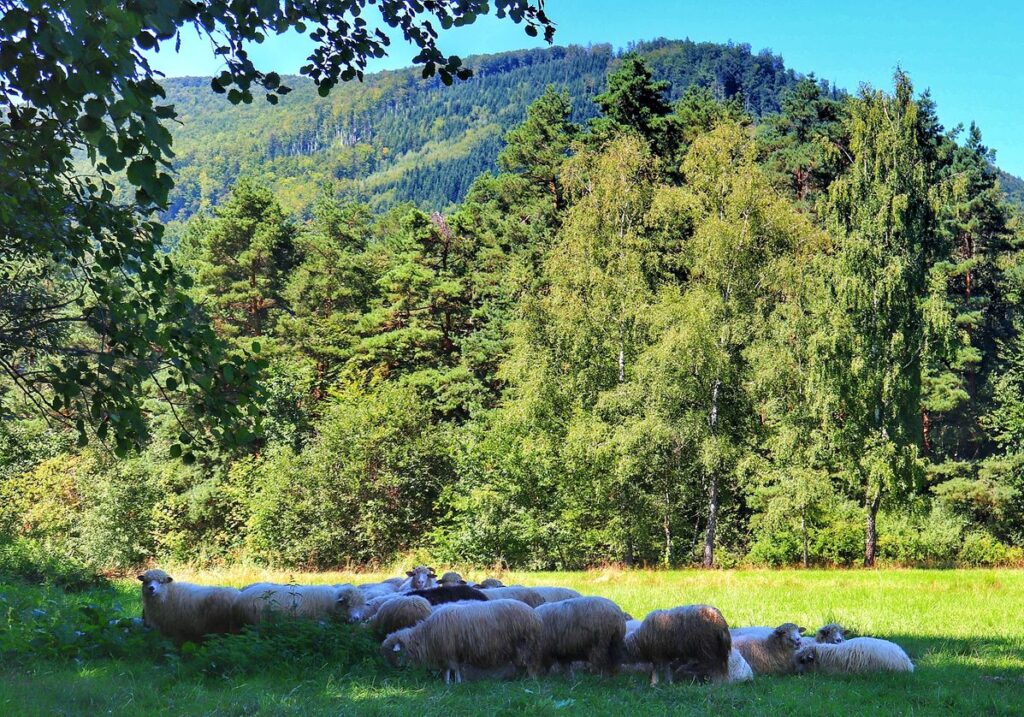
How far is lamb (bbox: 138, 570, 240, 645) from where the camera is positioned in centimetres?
1061

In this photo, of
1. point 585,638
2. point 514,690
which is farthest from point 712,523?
point 514,690

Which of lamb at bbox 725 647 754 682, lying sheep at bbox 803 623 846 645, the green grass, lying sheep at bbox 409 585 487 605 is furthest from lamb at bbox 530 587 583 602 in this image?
lying sheep at bbox 803 623 846 645

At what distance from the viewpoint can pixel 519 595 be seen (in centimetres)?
1170

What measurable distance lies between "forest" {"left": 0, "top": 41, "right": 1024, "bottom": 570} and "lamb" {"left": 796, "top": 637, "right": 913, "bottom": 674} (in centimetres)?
1652

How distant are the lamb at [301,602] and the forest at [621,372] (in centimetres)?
1133

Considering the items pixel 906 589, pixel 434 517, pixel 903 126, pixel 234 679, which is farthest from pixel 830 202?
pixel 234 679

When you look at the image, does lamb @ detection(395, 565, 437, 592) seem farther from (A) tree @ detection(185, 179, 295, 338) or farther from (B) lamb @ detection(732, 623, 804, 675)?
(A) tree @ detection(185, 179, 295, 338)

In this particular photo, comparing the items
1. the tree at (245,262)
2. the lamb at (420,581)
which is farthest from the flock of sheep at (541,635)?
the tree at (245,262)

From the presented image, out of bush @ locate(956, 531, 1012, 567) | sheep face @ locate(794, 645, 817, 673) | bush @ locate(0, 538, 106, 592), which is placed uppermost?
sheep face @ locate(794, 645, 817, 673)

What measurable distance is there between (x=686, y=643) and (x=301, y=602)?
4.68 m

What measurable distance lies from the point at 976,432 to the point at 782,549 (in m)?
18.7

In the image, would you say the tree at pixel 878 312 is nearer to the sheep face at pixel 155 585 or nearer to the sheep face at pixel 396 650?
the sheep face at pixel 396 650

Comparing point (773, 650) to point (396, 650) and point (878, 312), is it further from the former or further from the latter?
point (878, 312)

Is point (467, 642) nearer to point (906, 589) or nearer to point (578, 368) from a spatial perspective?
point (906, 589)
